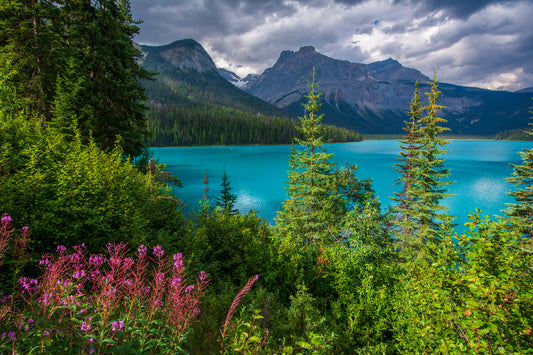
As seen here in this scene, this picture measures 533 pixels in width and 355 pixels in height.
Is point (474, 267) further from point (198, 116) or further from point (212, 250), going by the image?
point (198, 116)

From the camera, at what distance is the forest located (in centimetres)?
273

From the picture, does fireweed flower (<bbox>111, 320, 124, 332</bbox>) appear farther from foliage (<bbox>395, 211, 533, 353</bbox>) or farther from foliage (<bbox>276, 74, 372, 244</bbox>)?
foliage (<bbox>276, 74, 372, 244</bbox>)

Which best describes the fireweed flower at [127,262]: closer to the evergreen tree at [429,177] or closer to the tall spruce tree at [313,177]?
the tall spruce tree at [313,177]

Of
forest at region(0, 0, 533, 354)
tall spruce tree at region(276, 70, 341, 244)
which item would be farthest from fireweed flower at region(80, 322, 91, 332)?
tall spruce tree at region(276, 70, 341, 244)

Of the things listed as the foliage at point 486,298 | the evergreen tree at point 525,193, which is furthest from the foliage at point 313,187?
the foliage at point 486,298

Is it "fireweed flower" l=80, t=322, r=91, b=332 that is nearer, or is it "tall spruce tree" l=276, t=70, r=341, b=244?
"fireweed flower" l=80, t=322, r=91, b=332

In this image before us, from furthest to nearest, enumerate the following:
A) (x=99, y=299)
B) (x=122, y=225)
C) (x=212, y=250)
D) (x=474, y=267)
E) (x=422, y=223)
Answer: (x=422, y=223)
(x=212, y=250)
(x=122, y=225)
(x=474, y=267)
(x=99, y=299)

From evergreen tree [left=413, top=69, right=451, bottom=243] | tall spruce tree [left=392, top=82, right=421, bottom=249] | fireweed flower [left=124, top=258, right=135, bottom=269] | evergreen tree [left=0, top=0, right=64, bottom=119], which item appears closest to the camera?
fireweed flower [left=124, top=258, right=135, bottom=269]

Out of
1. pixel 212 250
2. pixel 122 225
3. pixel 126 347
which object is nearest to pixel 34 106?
pixel 122 225

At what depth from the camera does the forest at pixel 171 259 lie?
273 cm

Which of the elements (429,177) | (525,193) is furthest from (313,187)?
(525,193)

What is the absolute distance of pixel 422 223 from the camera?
1752 cm

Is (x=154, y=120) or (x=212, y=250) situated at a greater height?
(x=154, y=120)

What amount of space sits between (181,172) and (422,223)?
55.8 meters
